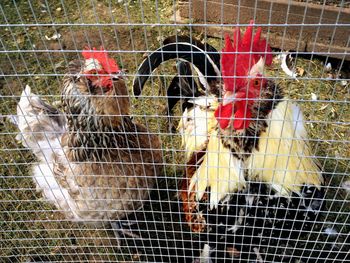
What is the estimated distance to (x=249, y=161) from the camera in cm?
204

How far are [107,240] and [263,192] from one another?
1.39 meters

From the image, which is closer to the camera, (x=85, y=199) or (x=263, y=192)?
(x=263, y=192)

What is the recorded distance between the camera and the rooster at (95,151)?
2.18 m

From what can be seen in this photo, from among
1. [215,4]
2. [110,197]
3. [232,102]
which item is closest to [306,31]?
[215,4]

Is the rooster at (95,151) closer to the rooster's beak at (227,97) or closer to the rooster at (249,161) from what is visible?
the rooster at (249,161)

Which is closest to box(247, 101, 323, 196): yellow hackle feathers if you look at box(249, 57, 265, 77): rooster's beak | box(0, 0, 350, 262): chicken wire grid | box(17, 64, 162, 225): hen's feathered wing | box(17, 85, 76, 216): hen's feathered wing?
box(0, 0, 350, 262): chicken wire grid

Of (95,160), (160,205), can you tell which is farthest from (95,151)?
(160,205)

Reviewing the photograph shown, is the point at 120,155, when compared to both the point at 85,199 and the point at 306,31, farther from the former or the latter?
the point at 306,31

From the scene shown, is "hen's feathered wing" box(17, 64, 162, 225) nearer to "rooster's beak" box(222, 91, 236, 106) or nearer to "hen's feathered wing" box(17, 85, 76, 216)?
"hen's feathered wing" box(17, 85, 76, 216)

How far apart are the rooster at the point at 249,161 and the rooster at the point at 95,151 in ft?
1.08

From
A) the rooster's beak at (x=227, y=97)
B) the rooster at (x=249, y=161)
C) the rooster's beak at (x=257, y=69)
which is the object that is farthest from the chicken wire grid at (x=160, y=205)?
the rooster's beak at (x=227, y=97)

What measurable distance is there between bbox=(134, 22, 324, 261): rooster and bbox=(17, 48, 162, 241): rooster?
329 mm

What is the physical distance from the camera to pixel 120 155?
2.39 meters

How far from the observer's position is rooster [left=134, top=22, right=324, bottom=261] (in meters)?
1.96
